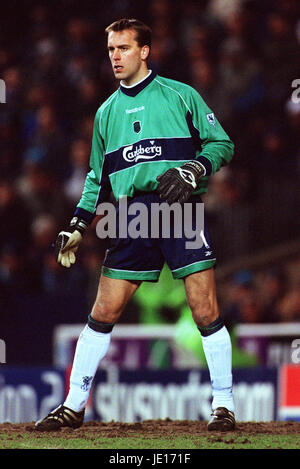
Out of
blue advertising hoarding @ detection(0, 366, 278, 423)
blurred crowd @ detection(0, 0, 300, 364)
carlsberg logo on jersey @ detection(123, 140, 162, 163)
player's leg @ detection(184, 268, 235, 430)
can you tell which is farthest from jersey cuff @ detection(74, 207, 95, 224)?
blurred crowd @ detection(0, 0, 300, 364)

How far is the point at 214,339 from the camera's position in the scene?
5742 millimetres

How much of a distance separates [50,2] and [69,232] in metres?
9.90

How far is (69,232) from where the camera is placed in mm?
5977

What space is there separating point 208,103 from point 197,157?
6.84m

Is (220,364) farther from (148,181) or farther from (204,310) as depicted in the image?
(148,181)

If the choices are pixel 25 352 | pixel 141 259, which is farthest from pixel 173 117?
pixel 25 352

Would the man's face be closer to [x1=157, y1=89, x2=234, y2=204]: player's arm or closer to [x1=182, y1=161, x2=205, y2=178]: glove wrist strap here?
[x1=157, y1=89, x2=234, y2=204]: player's arm

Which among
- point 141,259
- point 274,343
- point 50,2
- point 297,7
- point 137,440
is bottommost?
point 137,440

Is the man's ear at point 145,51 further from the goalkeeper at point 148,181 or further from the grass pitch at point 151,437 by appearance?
the grass pitch at point 151,437

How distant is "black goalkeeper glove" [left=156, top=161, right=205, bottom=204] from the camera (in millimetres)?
5430

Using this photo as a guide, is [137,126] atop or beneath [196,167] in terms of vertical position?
atop

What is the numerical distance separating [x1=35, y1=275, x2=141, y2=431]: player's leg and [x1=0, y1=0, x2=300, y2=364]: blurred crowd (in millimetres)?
4646

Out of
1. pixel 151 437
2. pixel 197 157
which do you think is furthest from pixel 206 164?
pixel 151 437

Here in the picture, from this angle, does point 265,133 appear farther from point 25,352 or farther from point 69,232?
point 69,232
